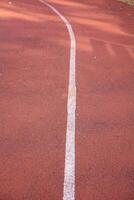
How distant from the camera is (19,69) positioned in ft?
35.9

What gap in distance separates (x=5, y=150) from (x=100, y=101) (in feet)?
9.99

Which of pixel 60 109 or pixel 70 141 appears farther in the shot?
pixel 60 109

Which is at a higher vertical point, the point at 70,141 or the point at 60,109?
the point at 70,141

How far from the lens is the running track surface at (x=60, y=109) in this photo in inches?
260

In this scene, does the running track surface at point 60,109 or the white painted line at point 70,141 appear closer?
the white painted line at point 70,141

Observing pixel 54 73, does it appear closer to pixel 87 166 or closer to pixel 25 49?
pixel 25 49

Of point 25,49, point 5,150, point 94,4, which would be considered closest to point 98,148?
point 5,150

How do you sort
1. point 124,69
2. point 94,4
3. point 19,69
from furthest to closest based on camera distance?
point 94,4 → point 124,69 → point 19,69

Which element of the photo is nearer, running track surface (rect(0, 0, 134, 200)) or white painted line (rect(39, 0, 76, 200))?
white painted line (rect(39, 0, 76, 200))

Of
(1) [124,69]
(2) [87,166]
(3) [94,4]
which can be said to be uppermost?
(2) [87,166]

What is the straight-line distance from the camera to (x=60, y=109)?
8.91 meters

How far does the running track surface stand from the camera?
6.61m

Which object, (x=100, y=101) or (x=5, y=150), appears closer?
(x=5, y=150)

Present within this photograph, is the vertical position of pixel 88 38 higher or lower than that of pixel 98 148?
lower
